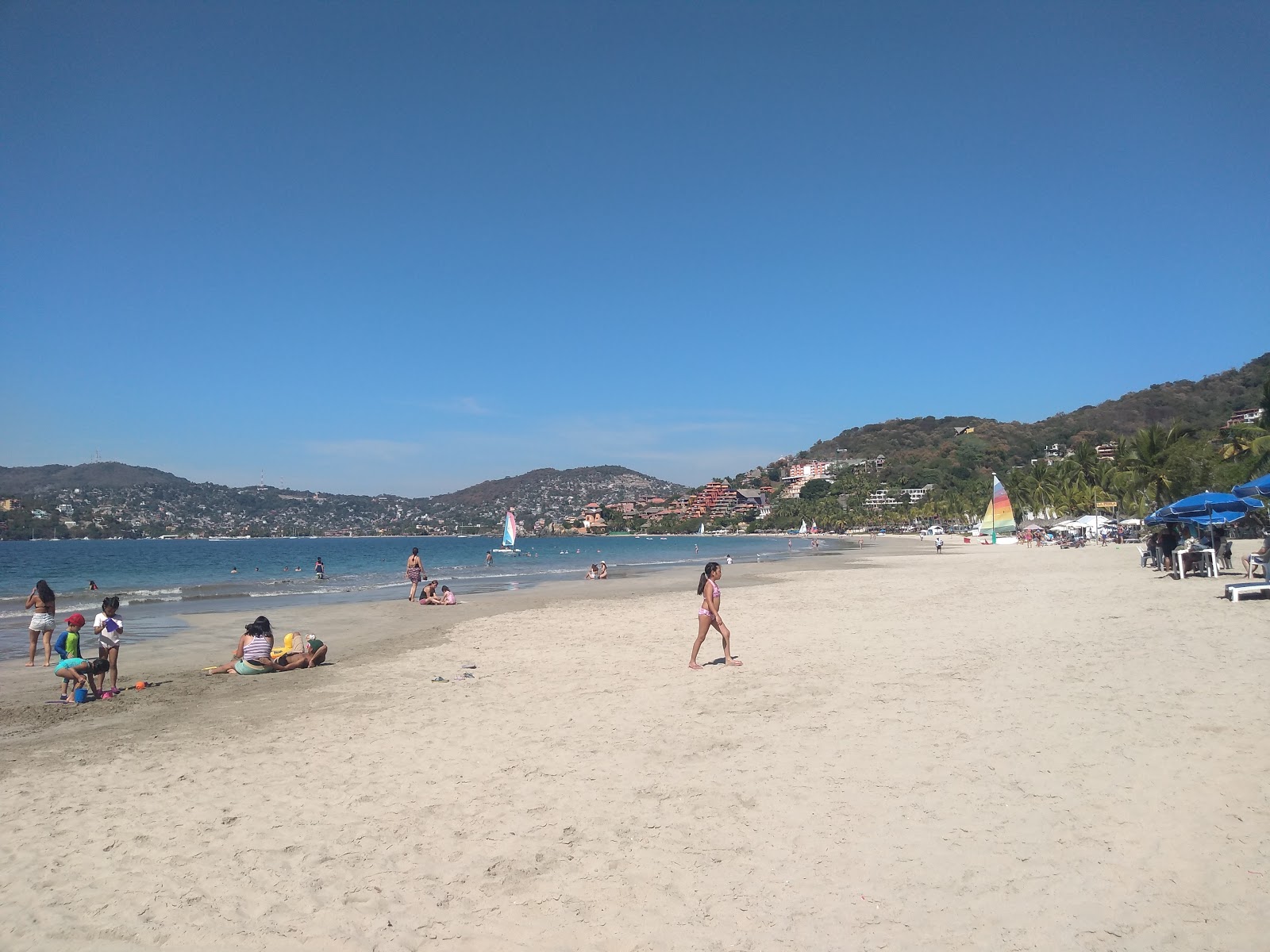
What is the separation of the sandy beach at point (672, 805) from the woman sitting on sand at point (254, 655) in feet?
1.82

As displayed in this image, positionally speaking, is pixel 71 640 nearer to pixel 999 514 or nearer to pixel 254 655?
→ pixel 254 655

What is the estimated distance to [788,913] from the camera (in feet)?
13.1

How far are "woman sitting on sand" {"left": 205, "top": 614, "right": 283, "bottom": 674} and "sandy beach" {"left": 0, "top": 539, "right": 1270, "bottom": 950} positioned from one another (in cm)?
55

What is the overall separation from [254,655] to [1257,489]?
20.5m

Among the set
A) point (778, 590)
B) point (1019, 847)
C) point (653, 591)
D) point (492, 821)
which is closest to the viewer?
point (1019, 847)

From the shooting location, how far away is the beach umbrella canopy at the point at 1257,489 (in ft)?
55.3

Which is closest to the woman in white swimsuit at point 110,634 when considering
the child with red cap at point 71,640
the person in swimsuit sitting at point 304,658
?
the child with red cap at point 71,640

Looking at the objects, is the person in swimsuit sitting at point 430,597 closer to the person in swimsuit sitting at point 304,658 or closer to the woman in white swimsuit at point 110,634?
the person in swimsuit sitting at point 304,658

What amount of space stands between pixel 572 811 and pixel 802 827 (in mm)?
1594

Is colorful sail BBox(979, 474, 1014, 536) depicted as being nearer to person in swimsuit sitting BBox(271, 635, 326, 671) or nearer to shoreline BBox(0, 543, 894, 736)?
shoreline BBox(0, 543, 894, 736)

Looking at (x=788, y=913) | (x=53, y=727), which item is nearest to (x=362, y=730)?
(x=53, y=727)

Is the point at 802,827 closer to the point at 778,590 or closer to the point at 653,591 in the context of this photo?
the point at 778,590

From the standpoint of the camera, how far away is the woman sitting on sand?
38.6 ft

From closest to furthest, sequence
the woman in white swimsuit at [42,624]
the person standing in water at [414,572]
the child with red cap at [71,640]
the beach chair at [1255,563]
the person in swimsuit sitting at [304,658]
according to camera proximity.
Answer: the child with red cap at [71,640] < the person in swimsuit sitting at [304,658] < the woman in white swimsuit at [42,624] < the beach chair at [1255,563] < the person standing in water at [414,572]
